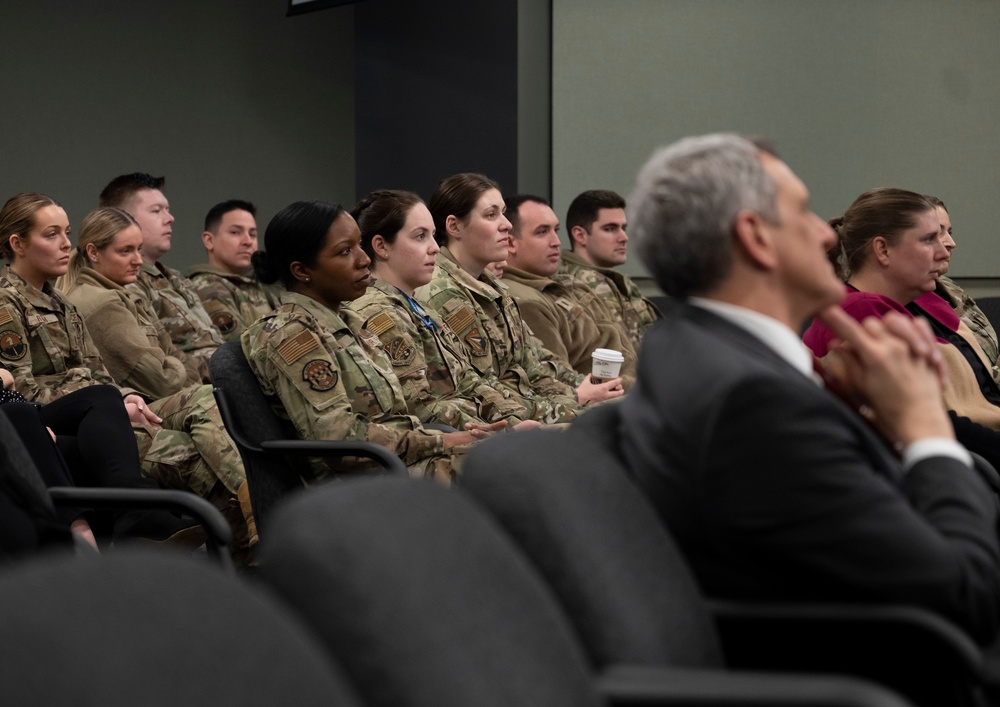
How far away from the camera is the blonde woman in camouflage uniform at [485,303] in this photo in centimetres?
399

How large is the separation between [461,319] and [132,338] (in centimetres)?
133

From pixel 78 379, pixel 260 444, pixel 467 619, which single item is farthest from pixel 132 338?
pixel 467 619

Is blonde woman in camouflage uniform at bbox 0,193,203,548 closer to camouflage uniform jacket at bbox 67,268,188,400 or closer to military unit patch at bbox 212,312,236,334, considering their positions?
camouflage uniform jacket at bbox 67,268,188,400

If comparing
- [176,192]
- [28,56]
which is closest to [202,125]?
[176,192]

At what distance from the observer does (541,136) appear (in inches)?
265

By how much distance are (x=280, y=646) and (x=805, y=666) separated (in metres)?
0.84

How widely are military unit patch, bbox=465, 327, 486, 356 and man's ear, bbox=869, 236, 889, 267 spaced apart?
1.28m

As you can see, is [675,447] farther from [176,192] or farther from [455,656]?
[176,192]

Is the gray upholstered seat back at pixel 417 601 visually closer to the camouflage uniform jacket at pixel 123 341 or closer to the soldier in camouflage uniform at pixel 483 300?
the soldier in camouflage uniform at pixel 483 300

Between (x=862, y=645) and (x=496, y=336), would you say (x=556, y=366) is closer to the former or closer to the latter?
(x=496, y=336)

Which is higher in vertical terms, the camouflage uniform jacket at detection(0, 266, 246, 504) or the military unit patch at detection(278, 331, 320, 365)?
the military unit patch at detection(278, 331, 320, 365)

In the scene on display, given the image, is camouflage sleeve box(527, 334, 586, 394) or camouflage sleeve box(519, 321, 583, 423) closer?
camouflage sleeve box(519, 321, 583, 423)

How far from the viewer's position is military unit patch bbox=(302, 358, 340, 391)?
9.41 ft

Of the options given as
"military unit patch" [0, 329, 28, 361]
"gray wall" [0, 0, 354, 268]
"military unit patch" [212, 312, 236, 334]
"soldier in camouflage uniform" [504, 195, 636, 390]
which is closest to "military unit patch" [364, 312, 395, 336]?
"military unit patch" [0, 329, 28, 361]
